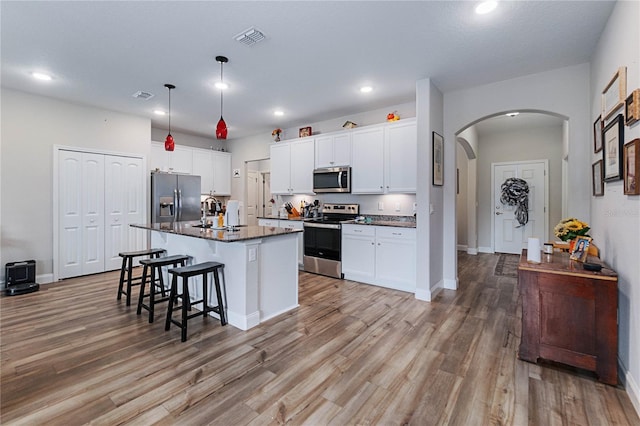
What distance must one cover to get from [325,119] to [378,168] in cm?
164

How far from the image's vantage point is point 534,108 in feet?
11.8

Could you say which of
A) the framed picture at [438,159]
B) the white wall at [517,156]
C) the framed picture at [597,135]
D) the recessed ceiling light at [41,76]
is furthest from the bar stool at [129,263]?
the white wall at [517,156]

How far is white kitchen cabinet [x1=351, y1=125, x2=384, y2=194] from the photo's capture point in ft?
15.3

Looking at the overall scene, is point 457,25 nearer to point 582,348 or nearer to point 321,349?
point 582,348

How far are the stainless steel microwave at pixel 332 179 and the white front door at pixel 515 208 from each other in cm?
435

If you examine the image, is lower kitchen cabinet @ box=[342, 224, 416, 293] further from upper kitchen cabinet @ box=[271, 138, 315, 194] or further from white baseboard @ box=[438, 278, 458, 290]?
upper kitchen cabinet @ box=[271, 138, 315, 194]

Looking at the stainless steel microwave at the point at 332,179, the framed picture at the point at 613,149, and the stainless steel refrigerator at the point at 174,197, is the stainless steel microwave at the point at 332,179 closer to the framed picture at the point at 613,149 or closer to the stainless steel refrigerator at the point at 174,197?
the stainless steel refrigerator at the point at 174,197

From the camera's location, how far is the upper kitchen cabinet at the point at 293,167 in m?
5.59

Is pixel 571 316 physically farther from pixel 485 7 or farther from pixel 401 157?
pixel 401 157

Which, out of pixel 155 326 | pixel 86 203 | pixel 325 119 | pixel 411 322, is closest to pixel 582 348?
pixel 411 322

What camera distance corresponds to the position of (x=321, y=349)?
2539 mm

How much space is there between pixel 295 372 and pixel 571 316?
2.01 m

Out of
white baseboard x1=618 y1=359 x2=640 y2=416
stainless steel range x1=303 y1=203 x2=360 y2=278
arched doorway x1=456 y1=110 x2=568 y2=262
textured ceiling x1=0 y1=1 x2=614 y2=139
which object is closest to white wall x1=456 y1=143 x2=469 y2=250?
arched doorway x1=456 y1=110 x2=568 y2=262

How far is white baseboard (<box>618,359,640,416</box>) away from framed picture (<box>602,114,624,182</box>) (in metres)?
1.33
